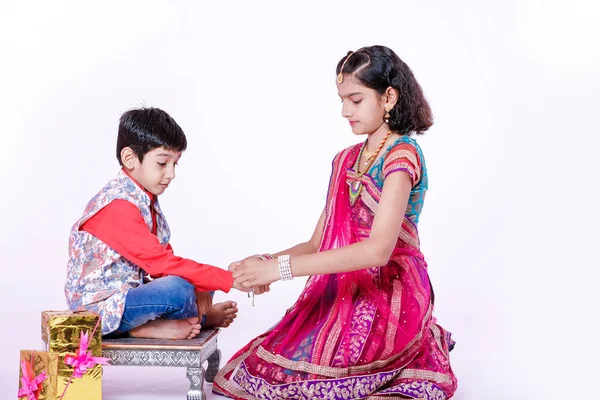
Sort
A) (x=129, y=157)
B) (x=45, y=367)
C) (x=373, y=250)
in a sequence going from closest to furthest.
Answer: (x=45, y=367) < (x=373, y=250) < (x=129, y=157)

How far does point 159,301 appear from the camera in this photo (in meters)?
3.57

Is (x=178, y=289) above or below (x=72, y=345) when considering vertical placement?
→ above

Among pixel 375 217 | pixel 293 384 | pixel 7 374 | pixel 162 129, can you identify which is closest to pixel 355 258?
pixel 375 217

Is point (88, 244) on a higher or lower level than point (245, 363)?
higher

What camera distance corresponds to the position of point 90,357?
3.26 meters

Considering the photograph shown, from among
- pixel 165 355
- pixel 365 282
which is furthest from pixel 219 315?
pixel 365 282

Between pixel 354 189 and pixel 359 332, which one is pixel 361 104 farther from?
pixel 359 332

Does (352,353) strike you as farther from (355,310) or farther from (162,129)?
(162,129)

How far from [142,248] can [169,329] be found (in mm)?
331

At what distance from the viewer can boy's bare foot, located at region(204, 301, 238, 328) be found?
12.9 ft

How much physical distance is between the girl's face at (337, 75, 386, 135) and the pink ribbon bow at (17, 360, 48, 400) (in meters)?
1.52

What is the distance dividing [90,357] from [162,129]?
1020 mm

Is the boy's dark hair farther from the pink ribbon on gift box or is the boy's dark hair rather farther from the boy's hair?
the pink ribbon on gift box

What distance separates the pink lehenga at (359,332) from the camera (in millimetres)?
3557
